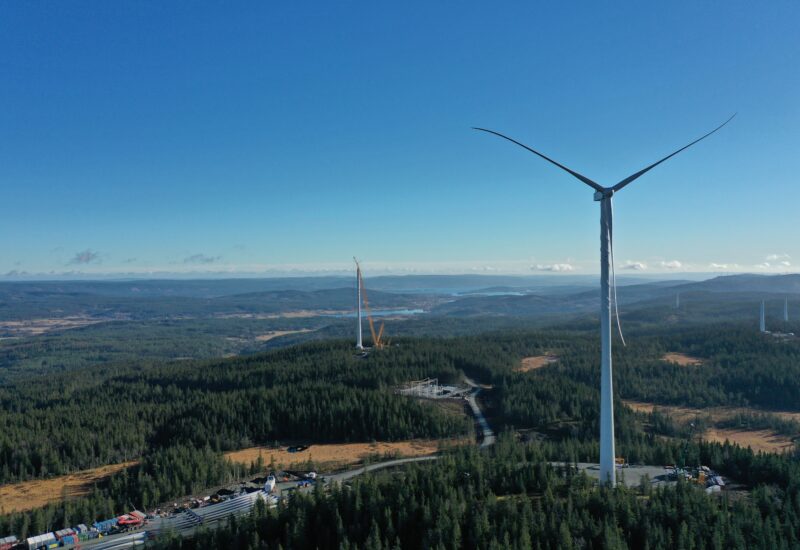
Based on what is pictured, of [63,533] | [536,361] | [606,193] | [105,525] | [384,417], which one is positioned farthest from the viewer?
[536,361]

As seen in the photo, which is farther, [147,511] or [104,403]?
[104,403]

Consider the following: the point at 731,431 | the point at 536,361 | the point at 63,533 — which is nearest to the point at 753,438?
the point at 731,431

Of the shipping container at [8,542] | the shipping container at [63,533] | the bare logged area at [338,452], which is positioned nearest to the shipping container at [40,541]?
the shipping container at [63,533]

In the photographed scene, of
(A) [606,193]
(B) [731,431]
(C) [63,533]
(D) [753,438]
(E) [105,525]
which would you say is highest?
(A) [606,193]

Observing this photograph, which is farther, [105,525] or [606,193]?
[105,525]

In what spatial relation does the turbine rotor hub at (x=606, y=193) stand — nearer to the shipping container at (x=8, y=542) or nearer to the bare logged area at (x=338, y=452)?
the bare logged area at (x=338, y=452)

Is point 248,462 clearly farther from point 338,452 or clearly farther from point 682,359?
point 682,359

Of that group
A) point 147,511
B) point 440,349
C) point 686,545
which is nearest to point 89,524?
point 147,511

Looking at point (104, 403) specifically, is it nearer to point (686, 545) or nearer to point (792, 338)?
point (686, 545)
